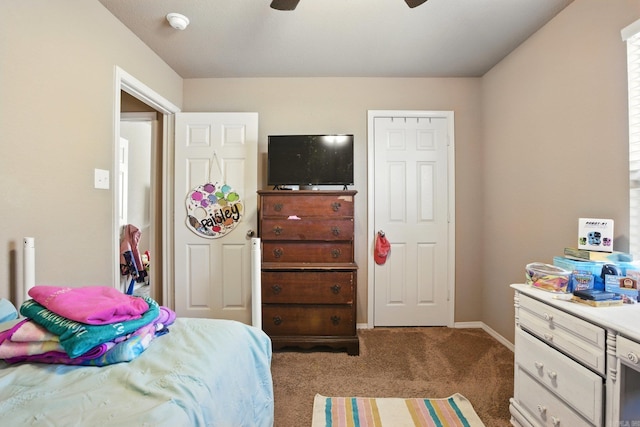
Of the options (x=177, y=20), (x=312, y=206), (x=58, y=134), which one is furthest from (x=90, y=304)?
(x=177, y=20)

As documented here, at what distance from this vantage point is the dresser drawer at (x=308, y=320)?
7.64 ft

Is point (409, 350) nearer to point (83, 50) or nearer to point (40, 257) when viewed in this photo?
point (40, 257)

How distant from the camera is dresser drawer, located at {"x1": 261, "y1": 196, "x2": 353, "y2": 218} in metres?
2.39

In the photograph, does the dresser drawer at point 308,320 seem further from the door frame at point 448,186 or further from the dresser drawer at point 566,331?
the dresser drawer at point 566,331

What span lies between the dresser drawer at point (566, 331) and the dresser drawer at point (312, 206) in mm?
1367

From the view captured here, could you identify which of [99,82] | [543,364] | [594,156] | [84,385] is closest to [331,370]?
[543,364]

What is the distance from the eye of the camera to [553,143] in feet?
6.46

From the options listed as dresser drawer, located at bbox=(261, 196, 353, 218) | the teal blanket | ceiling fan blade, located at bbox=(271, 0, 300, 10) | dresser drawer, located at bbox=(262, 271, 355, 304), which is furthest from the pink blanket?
ceiling fan blade, located at bbox=(271, 0, 300, 10)

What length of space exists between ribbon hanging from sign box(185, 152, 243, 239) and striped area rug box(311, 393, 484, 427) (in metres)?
1.70

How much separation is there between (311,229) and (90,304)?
5.38 ft

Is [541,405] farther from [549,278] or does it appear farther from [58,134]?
[58,134]

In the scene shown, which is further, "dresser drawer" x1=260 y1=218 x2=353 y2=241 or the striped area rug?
"dresser drawer" x1=260 y1=218 x2=353 y2=241

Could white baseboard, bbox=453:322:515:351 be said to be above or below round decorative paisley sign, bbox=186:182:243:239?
below

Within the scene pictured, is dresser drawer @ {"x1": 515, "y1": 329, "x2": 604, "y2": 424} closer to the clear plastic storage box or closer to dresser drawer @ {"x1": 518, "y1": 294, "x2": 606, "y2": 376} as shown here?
dresser drawer @ {"x1": 518, "y1": 294, "x2": 606, "y2": 376}
